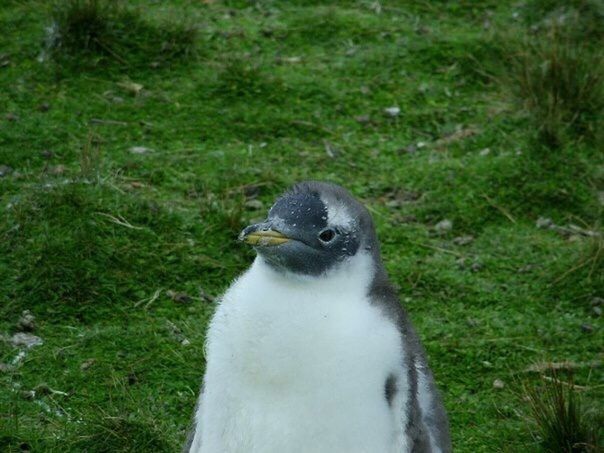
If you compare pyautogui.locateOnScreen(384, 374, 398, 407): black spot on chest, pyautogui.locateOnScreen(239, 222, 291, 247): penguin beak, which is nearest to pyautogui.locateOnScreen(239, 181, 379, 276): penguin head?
pyautogui.locateOnScreen(239, 222, 291, 247): penguin beak

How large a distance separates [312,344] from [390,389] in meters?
0.26

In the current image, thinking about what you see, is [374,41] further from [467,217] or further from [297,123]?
[467,217]

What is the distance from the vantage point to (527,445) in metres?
4.21

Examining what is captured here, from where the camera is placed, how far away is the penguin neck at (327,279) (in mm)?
3158

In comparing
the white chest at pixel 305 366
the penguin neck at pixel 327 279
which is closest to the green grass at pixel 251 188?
the white chest at pixel 305 366

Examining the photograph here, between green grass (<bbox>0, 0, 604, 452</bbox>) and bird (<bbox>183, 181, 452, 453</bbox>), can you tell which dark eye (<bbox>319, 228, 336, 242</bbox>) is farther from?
green grass (<bbox>0, 0, 604, 452</bbox>)

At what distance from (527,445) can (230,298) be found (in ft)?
5.00

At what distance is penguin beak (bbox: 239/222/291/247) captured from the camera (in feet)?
10.0

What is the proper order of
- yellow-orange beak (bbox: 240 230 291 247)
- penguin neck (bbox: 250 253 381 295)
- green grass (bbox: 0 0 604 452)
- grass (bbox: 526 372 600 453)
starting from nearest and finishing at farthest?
1. yellow-orange beak (bbox: 240 230 291 247)
2. penguin neck (bbox: 250 253 381 295)
3. grass (bbox: 526 372 600 453)
4. green grass (bbox: 0 0 604 452)

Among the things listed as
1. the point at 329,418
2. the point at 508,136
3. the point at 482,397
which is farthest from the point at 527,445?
the point at 508,136

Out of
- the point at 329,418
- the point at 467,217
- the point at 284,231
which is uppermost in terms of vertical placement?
the point at 284,231

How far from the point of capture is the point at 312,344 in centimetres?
311

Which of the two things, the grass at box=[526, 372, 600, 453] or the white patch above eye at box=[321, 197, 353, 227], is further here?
the grass at box=[526, 372, 600, 453]

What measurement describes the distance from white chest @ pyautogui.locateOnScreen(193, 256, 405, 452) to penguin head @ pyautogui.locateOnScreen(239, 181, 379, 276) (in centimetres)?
7
